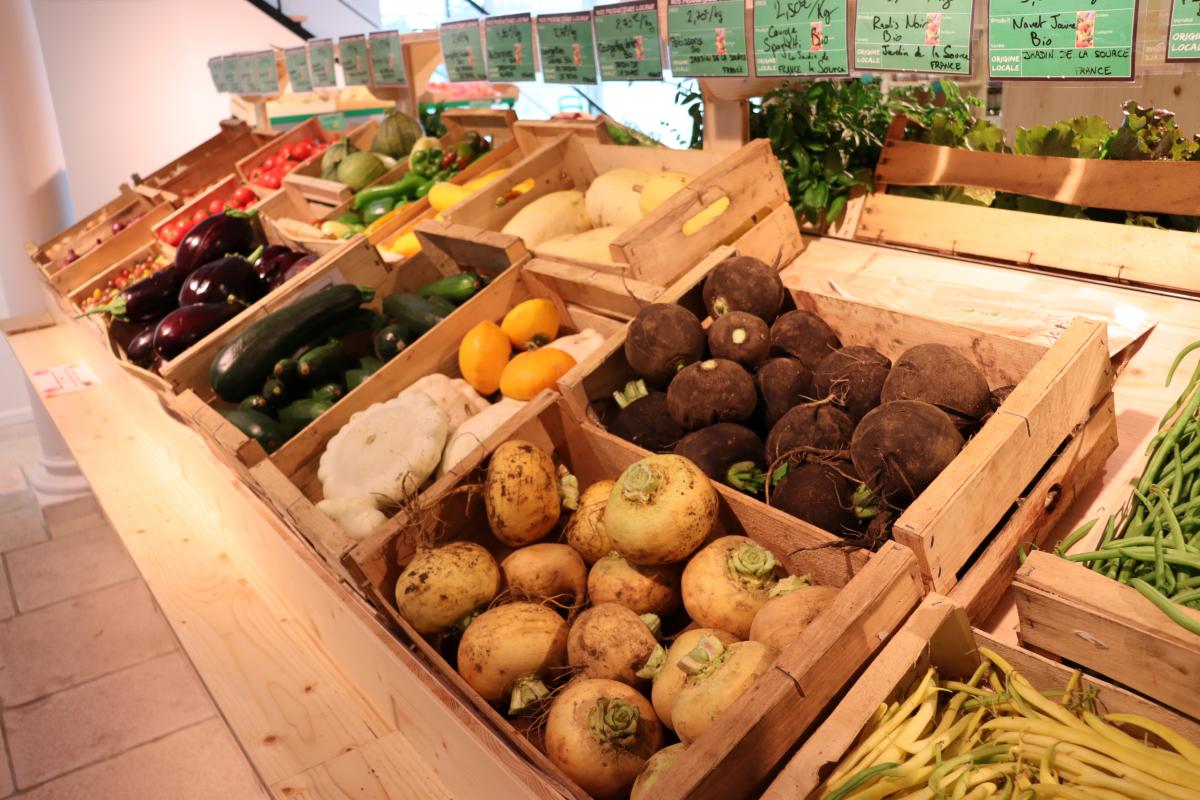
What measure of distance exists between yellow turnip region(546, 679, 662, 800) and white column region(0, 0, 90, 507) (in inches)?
169

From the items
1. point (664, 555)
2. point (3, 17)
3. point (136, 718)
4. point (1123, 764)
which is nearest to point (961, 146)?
point (664, 555)

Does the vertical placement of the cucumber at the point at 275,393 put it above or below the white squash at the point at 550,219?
below

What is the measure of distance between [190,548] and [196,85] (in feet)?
20.1

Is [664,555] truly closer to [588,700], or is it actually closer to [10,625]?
[588,700]

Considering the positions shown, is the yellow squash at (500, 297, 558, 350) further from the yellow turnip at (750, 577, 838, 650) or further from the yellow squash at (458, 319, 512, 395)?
the yellow turnip at (750, 577, 838, 650)

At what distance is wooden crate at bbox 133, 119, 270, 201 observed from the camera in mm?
4848

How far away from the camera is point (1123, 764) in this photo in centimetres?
96

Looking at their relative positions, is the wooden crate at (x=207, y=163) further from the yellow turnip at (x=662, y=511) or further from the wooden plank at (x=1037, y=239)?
the yellow turnip at (x=662, y=511)

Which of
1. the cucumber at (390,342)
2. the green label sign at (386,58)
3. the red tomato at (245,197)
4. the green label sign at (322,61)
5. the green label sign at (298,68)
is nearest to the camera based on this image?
the cucumber at (390,342)

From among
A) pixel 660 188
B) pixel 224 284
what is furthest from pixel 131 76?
pixel 660 188

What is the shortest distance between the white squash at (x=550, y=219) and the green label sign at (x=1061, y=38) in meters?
1.36

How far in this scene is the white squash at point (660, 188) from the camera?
237 centimetres

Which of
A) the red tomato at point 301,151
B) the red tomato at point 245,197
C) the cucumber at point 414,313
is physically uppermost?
the red tomato at point 301,151

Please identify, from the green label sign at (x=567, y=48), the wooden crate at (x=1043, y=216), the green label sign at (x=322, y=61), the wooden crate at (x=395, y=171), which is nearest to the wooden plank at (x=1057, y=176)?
the wooden crate at (x=1043, y=216)
